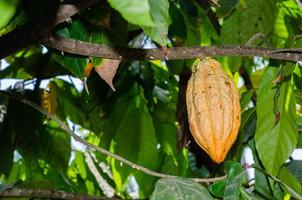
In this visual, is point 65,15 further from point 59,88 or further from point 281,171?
point 59,88

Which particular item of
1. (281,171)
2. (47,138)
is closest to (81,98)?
(47,138)

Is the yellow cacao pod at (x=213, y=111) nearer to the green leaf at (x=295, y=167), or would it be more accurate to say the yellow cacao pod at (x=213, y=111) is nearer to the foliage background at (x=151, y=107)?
the foliage background at (x=151, y=107)

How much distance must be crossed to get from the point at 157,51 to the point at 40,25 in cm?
19

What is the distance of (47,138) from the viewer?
65.4 inches

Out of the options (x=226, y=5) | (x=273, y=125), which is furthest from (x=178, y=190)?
(x=226, y=5)

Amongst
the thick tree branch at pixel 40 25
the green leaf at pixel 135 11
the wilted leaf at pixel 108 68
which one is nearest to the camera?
the green leaf at pixel 135 11

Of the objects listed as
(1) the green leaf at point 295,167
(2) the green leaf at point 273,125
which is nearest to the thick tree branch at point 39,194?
(2) the green leaf at point 273,125

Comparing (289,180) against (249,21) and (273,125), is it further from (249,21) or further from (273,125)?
(249,21)

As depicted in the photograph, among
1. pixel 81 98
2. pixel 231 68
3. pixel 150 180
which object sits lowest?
pixel 150 180

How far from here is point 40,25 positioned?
0.68m

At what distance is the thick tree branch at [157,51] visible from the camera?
0.78m

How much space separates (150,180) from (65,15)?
1178 mm

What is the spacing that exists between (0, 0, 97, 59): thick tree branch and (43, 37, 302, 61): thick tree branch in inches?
2.2

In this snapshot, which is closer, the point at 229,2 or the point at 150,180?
the point at 229,2
